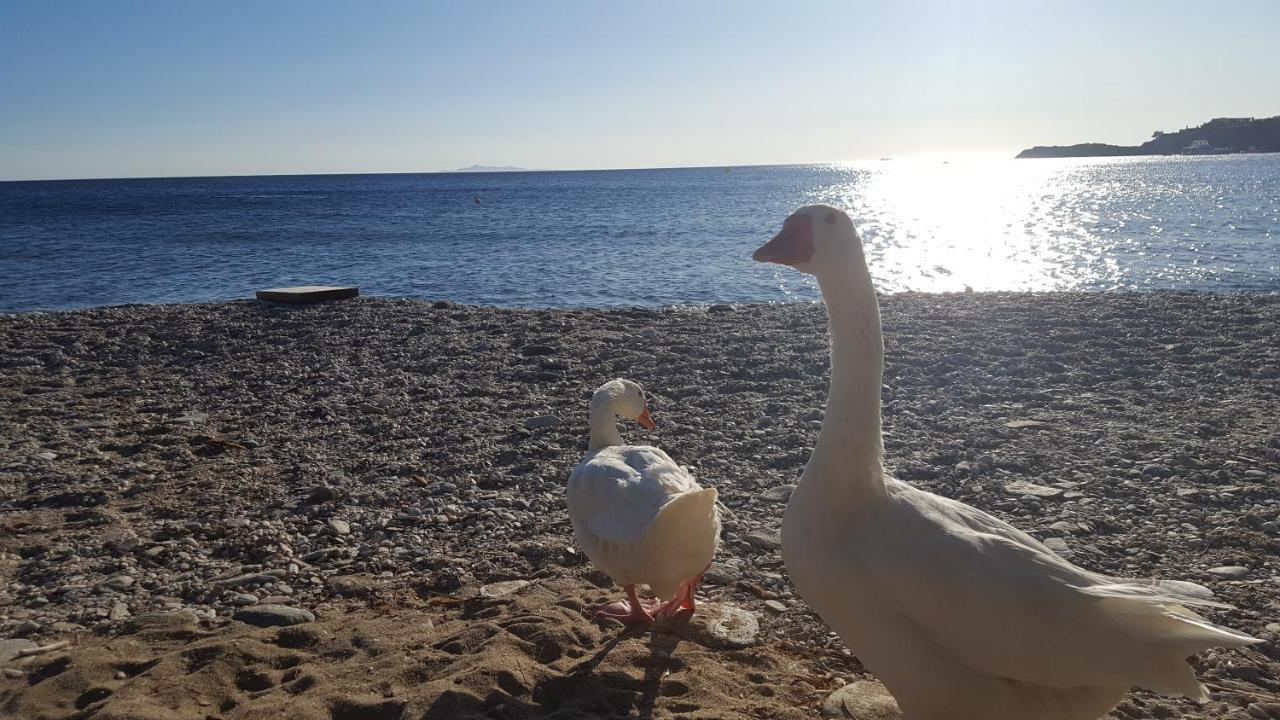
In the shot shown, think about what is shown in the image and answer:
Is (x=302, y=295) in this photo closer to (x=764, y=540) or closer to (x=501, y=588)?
(x=501, y=588)

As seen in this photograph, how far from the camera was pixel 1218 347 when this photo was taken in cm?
1148

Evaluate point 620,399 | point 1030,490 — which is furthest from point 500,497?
point 1030,490

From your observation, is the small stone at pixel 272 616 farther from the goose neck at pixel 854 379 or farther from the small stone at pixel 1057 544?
the small stone at pixel 1057 544

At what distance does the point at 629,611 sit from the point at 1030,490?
3.69m

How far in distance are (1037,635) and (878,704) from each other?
50.0 inches

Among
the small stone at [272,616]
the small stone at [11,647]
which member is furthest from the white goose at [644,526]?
the small stone at [11,647]

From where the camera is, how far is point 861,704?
161 inches

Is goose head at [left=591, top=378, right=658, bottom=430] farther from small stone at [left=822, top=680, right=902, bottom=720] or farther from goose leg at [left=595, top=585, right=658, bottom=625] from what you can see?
small stone at [left=822, top=680, right=902, bottom=720]

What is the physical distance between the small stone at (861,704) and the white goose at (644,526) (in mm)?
1039

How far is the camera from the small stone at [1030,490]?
668 cm

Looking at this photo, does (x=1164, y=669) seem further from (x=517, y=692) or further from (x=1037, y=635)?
(x=517, y=692)

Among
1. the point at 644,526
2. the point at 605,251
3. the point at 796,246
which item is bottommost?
the point at 644,526

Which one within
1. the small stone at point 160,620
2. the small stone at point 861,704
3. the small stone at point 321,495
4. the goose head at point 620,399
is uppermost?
the goose head at point 620,399

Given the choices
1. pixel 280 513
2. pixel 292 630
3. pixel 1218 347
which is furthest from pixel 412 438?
pixel 1218 347
